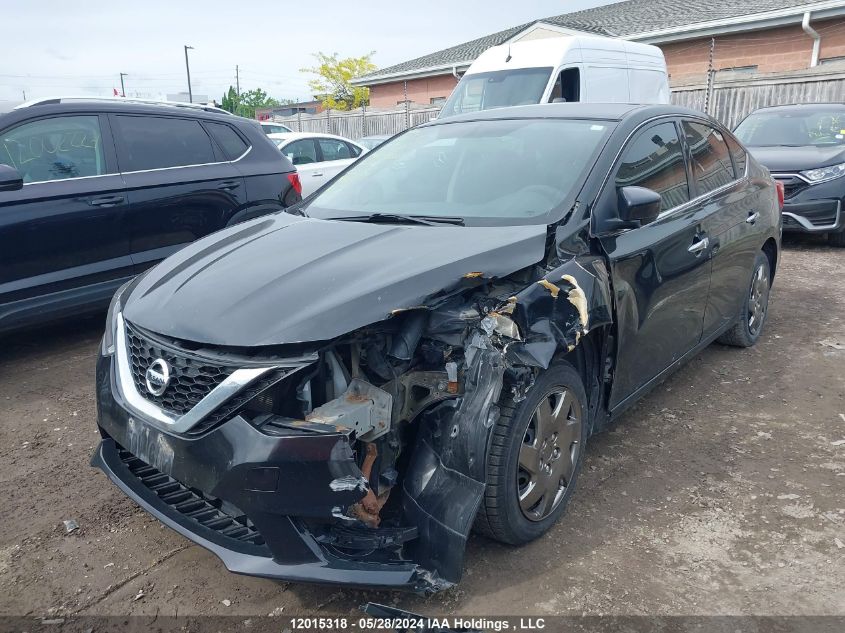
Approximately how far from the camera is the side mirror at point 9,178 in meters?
4.15

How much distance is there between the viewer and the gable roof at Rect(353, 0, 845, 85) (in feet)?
57.9

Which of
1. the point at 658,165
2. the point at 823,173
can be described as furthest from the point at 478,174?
the point at 823,173

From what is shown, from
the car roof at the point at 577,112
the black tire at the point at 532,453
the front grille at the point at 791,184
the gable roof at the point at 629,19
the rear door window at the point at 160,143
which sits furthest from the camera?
the gable roof at the point at 629,19

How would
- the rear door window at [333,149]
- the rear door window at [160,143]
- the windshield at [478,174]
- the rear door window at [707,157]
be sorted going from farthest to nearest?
the rear door window at [333,149]
the rear door window at [160,143]
the rear door window at [707,157]
the windshield at [478,174]

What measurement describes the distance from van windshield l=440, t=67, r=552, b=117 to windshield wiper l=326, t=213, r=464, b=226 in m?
6.47

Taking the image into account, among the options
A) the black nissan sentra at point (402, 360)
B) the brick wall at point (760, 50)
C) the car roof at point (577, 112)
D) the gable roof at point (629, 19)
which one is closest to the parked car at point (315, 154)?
the car roof at point (577, 112)

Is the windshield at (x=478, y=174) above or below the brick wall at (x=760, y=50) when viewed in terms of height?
below

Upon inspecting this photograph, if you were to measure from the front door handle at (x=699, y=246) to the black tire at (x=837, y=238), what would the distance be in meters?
5.82

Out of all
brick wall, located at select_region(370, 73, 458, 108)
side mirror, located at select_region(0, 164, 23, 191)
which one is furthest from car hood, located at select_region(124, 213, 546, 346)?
brick wall, located at select_region(370, 73, 458, 108)

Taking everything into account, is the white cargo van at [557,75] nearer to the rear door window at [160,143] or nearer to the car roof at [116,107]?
the car roof at [116,107]

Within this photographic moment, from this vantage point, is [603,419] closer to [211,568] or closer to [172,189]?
[211,568]

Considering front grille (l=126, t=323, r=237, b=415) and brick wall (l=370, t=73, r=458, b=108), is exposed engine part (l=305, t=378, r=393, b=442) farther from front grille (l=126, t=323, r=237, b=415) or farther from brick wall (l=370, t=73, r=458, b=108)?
brick wall (l=370, t=73, r=458, b=108)

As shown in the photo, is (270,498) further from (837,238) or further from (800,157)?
(837,238)

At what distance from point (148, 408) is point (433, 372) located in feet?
3.30
